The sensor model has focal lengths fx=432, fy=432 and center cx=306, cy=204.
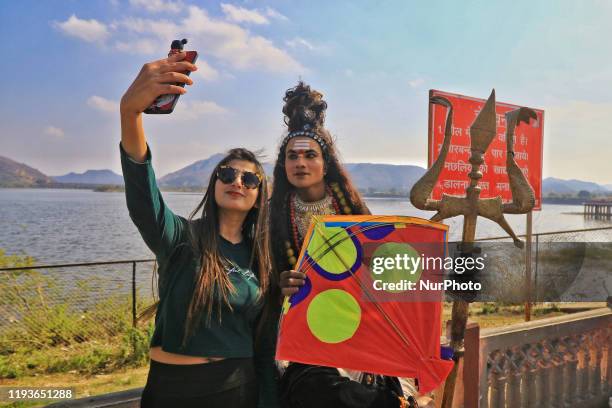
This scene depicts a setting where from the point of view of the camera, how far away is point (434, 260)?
2.14 metres

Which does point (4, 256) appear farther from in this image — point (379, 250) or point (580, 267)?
point (580, 267)

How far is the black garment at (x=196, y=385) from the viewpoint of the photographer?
77.4 inches

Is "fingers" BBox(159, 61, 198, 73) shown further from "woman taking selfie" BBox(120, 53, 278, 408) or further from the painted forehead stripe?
the painted forehead stripe

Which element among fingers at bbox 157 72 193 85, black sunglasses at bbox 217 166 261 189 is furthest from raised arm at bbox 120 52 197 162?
black sunglasses at bbox 217 166 261 189

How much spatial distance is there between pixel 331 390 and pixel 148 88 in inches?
60.2

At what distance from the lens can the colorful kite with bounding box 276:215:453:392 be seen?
2.06 metres

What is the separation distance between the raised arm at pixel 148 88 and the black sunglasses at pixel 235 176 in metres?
0.56

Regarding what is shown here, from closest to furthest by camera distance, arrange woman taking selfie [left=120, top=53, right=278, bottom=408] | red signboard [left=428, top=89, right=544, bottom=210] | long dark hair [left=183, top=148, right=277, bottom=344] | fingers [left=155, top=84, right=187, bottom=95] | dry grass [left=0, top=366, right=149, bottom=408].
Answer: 1. fingers [left=155, top=84, right=187, bottom=95]
2. woman taking selfie [left=120, top=53, right=278, bottom=408]
3. long dark hair [left=183, top=148, right=277, bottom=344]
4. dry grass [left=0, top=366, right=149, bottom=408]
5. red signboard [left=428, top=89, right=544, bottom=210]

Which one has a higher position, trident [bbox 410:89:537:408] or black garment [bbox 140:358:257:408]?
trident [bbox 410:89:537:408]

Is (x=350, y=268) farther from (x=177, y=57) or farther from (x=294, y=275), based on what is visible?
(x=177, y=57)

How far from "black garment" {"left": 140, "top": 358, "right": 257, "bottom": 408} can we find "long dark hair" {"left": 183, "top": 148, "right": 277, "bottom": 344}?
0.17m

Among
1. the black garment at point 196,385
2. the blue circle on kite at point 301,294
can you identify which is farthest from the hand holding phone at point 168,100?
the black garment at point 196,385

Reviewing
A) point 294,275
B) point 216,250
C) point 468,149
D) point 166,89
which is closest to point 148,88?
point 166,89

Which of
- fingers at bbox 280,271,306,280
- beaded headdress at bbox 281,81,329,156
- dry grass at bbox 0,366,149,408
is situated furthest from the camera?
dry grass at bbox 0,366,149,408
